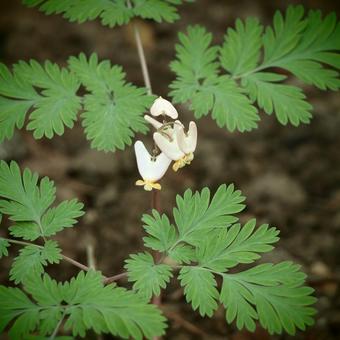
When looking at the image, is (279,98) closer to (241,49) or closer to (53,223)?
(241,49)

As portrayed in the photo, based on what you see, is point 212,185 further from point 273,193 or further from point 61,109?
point 61,109

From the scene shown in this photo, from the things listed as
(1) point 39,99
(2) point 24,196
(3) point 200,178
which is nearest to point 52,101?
(1) point 39,99

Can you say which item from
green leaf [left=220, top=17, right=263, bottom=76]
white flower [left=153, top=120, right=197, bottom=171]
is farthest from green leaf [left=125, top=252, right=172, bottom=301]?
green leaf [left=220, top=17, right=263, bottom=76]

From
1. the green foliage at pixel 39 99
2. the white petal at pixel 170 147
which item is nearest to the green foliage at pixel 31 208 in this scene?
the green foliage at pixel 39 99

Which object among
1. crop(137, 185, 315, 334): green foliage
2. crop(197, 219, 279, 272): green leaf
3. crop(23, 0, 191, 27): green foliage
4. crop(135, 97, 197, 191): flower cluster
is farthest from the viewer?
crop(23, 0, 191, 27): green foliage

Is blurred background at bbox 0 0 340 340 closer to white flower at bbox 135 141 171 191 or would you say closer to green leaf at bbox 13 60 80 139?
white flower at bbox 135 141 171 191

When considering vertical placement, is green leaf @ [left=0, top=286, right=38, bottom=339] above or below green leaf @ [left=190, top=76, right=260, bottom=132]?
below
